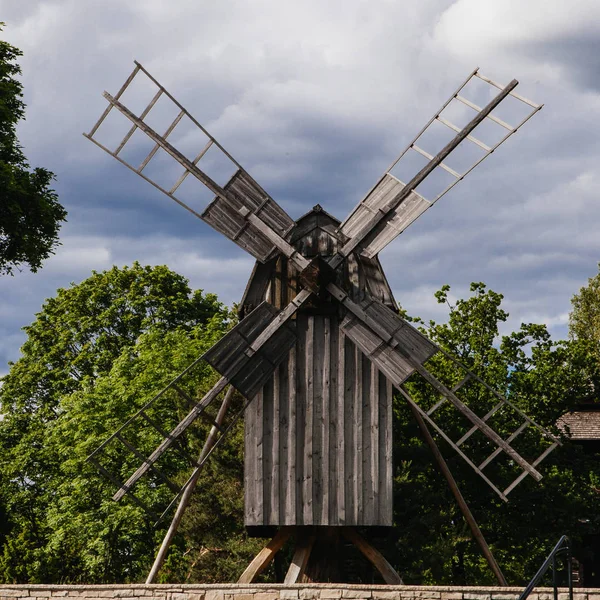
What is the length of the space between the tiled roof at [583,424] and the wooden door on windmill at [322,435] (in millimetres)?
9781

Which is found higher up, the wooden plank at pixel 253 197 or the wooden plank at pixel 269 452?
the wooden plank at pixel 253 197

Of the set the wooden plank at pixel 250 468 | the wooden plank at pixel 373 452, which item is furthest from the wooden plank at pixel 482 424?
the wooden plank at pixel 250 468

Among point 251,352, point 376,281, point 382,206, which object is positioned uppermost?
point 382,206

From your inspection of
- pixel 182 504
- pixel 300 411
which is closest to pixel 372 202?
pixel 300 411

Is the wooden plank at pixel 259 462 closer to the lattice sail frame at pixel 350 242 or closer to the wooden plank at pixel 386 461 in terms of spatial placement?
the lattice sail frame at pixel 350 242

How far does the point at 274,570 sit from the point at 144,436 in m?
5.43

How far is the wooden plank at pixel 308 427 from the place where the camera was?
46.9 ft

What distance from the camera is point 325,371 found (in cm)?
1457

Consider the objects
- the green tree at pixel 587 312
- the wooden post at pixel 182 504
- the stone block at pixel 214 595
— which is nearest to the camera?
the stone block at pixel 214 595

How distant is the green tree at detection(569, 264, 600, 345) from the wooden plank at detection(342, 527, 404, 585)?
27.3m

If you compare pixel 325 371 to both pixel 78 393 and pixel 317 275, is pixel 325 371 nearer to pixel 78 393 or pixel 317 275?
pixel 317 275

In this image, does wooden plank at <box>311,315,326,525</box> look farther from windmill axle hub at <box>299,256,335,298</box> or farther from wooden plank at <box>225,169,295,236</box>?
wooden plank at <box>225,169,295,236</box>

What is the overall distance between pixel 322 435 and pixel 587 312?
1129 inches

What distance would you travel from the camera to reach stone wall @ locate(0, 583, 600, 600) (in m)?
11.5
